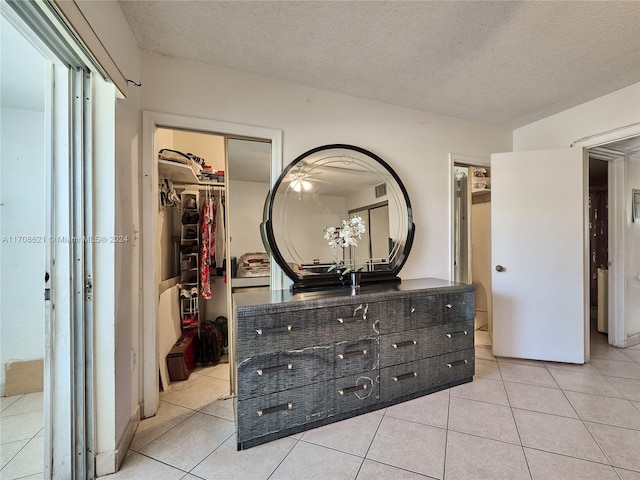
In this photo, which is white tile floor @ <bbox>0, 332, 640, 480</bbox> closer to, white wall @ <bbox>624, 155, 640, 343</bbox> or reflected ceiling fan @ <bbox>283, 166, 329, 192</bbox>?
white wall @ <bbox>624, 155, 640, 343</bbox>

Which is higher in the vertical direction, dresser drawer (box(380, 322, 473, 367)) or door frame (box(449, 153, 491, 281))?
door frame (box(449, 153, 491, 281))

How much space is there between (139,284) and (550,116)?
13.5 ft

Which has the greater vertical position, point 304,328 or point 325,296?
point 325,296

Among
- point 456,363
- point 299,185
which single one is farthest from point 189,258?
point 456,363

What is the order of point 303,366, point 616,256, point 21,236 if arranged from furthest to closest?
point 616,256 → point 303,366 → point 21,236

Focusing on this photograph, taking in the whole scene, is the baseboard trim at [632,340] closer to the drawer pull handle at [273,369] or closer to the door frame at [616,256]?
the door frame at [616,256]

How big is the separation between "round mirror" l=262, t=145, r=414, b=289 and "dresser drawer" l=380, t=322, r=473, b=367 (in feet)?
1.76

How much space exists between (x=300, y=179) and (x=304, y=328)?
1.16 meters

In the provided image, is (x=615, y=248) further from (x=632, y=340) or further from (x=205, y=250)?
(x=205, y=250)

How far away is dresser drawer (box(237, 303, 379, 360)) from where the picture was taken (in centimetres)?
148

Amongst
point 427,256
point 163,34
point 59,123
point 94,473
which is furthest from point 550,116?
point 94,473

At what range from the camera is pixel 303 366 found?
159cm

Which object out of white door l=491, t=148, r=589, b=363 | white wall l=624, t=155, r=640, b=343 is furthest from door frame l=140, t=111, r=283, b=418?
white wall l=624, t=155, r=640, b=343

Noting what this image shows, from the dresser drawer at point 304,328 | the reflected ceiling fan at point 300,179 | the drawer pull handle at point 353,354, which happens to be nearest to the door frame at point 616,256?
the dresser drawer at point 304,328
